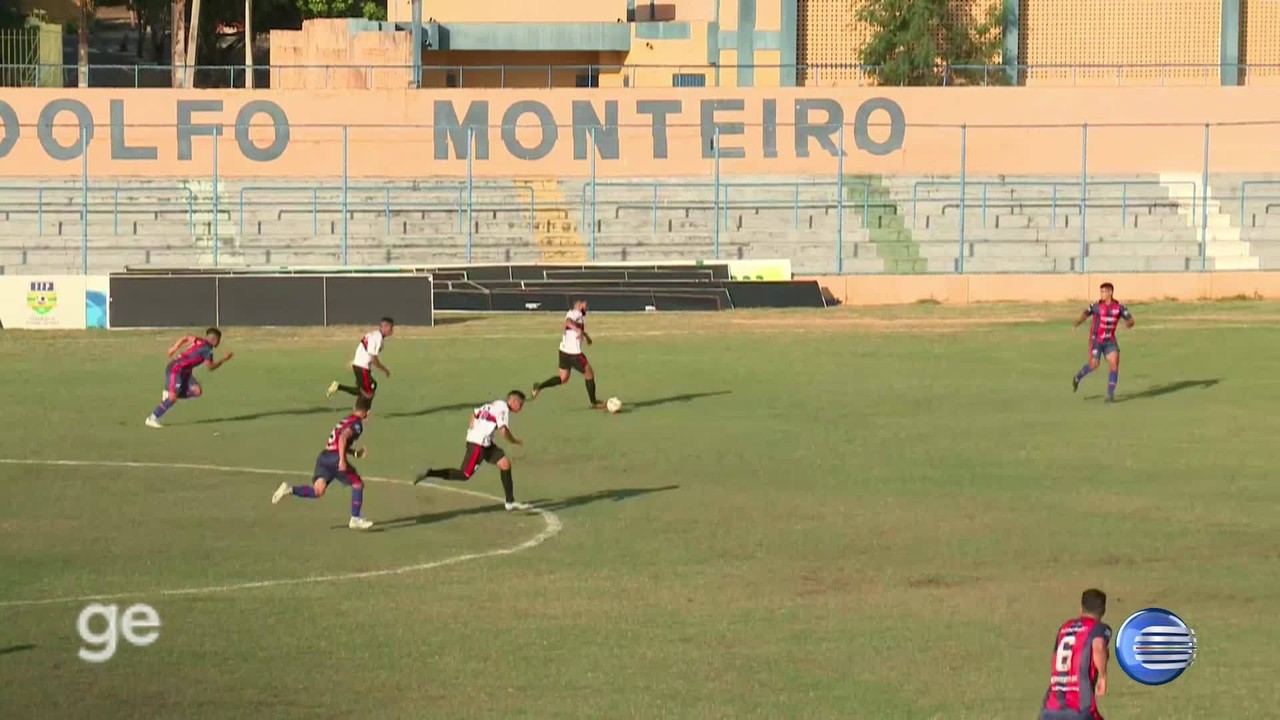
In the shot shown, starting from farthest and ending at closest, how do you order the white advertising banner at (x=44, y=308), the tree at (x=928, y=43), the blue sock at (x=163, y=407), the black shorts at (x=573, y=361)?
the tree at (x=928, y=43) → the white advertising banner at (x=44, y=308) → the black shorts at (x=573, y=361) → the blue sock at (x=163, y=407)

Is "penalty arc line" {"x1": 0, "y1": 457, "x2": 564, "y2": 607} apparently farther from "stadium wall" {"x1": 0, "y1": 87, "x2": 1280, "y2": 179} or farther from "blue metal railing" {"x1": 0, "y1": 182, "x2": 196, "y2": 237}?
"stadium wall" {"x1": 0, "y1": 87, "x2": 1280, "y2": 179}

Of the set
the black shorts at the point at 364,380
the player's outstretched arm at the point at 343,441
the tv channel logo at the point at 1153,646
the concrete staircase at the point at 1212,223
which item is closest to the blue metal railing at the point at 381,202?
the concrete staircase at the point at 1212,223

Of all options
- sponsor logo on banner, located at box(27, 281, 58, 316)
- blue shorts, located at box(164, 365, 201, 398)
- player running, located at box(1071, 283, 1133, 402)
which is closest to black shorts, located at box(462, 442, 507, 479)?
blue shorts, located at box(164, 365, 201, 398)

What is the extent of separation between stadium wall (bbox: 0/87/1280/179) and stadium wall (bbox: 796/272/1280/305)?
8.07 metres

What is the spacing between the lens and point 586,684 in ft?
56.0

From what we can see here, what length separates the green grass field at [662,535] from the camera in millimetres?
17172

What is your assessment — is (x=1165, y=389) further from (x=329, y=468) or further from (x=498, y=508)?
(x=329, y=468)

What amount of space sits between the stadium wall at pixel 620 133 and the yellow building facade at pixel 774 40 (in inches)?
324

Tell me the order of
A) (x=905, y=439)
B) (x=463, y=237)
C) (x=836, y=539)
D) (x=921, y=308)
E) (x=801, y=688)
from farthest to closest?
(x=463, y=237) < (x=921, y=308) < (x=905, y=439) < (x=836, y=539) < (x=801, y=688)

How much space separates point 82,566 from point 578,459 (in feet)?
30.6

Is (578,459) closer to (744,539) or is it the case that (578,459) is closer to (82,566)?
(744,539)

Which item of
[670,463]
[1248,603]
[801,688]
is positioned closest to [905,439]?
[670,463]

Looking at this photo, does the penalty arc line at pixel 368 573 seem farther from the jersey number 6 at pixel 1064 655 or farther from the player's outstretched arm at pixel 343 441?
the jersey number 6 at pixel 1064 655

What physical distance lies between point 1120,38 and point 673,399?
41287 millimetres
